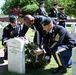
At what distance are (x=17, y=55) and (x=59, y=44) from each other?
3.21ft

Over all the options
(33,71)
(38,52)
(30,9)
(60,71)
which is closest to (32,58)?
(38,52)

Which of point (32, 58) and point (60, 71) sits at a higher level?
point (32, 58)

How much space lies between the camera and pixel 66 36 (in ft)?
20.8

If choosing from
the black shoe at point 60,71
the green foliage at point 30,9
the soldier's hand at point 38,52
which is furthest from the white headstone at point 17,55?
the green foliage at point 30,9

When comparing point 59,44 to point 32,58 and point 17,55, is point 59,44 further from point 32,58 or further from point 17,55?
point 17,55

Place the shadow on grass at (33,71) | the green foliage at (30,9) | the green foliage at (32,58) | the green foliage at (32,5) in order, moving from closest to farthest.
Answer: the green foliage at (32,58)
the shadow on grass at (33,71)
the green foliage at (30,9)
the green foliage at (32,5)

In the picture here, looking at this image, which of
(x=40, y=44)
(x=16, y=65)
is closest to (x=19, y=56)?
(x=16, y=65)

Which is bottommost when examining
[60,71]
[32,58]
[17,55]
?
[60,71]

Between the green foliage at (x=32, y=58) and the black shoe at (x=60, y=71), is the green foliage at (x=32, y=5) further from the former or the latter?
the black shoe at (x=60, y=71)

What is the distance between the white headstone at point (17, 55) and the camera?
630cm

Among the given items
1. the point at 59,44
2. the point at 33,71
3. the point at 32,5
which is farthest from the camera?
the point at 32,5

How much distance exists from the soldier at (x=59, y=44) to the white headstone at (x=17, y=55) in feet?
1.31

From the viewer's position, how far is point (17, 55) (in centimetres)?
638

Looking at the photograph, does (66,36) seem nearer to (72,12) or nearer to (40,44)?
(40,44)
